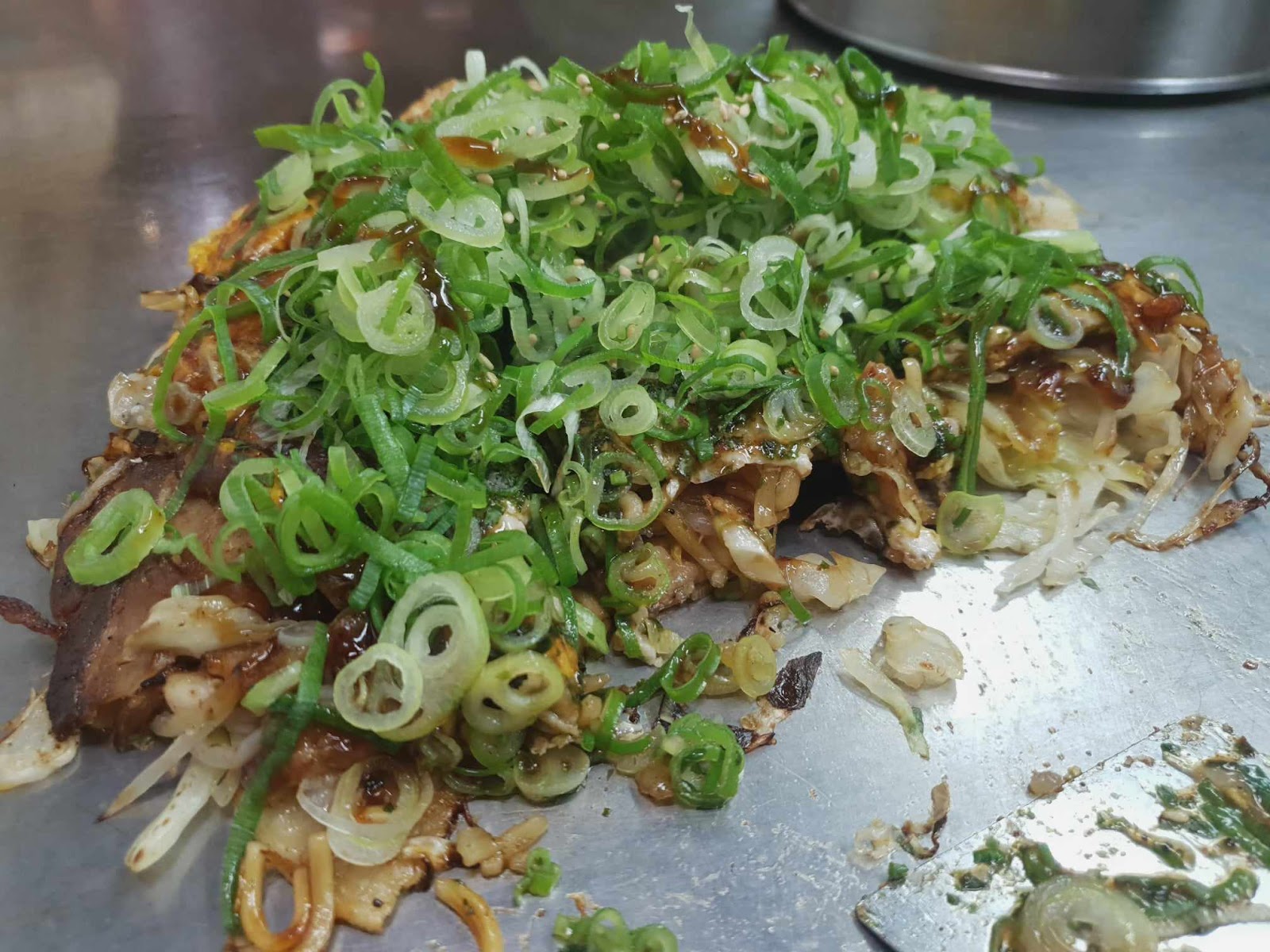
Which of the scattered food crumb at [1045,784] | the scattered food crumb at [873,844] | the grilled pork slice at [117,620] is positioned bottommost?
the scattered food crumb at [873,844]

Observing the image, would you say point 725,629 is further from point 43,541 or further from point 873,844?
point 43,541

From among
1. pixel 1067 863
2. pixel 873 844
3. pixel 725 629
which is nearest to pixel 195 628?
pixel 725 629

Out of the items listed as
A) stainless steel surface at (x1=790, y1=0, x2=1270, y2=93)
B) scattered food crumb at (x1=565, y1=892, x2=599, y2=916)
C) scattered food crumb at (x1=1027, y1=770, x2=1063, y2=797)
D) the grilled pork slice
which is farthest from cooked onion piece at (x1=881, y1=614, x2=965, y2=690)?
stainless steel surface at (x1=790, y1=0, x2=1270, y2=93)

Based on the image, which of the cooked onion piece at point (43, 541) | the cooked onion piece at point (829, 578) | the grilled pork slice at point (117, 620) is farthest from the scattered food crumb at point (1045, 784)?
the cooked onion piece at point (43, 541)

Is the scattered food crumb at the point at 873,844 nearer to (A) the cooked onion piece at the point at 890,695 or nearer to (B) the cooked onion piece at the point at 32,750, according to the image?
(A) the cooked onion piece at the point at 890,695

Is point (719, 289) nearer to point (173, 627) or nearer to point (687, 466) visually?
point (687, 466)

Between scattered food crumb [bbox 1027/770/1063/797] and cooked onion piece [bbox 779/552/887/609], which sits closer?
scattered food crumb [bbox 1027/770/1063/797]

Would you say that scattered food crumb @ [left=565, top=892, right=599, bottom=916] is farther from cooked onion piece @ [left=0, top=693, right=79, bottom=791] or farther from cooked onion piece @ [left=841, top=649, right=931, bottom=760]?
cooked onion piece @ [left=0, top=693, right=79, bottom=791]
